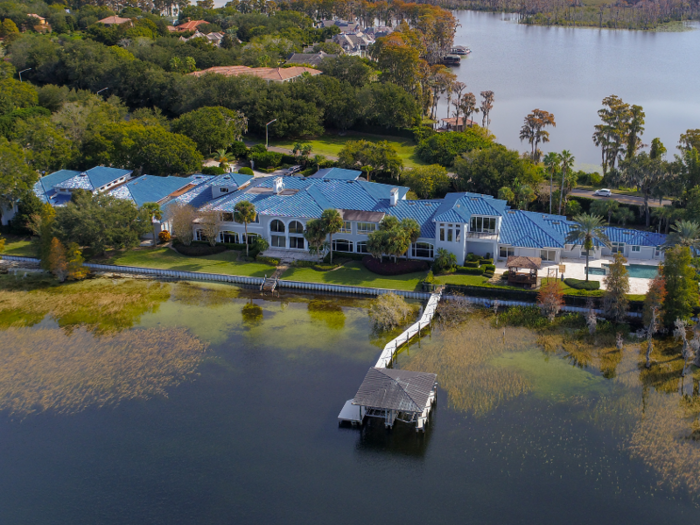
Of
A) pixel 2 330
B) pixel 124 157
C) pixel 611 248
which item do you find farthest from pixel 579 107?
pixel 2 330

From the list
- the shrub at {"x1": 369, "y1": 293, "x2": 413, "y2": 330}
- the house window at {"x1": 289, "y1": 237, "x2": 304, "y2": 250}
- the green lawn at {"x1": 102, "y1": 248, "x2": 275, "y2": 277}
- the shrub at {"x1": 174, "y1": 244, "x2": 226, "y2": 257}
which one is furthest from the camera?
the shrub at {"x1": 174, "y1": 244, "x2": 226, "y2": 257}

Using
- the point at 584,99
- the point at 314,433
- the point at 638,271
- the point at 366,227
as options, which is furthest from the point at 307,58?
the point at 314,433

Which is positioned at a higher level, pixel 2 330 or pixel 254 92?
pixel 254 92

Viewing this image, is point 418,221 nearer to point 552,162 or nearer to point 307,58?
point 552,162

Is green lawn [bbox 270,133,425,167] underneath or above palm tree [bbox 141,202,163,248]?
above

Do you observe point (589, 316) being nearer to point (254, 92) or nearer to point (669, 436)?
point (669, 436)

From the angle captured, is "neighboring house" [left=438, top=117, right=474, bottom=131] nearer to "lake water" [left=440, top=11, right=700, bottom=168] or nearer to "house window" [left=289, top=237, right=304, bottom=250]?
"lake water" [left=440, top=11, right=700, bottom=168]

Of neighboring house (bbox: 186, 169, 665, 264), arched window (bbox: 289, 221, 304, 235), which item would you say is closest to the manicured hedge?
neighboring house (bbox: 186, 169, 665, 264)
